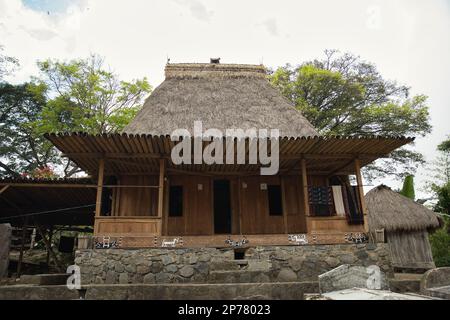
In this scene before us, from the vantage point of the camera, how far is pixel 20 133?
2214 centimetres

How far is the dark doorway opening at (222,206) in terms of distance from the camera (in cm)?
1146

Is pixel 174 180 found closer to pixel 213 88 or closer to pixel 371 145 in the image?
pixel 213 88

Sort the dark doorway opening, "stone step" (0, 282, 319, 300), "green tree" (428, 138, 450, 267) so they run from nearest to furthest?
"stone step" (0, 282, 319, 300) → the dark doorway opening → "green tree" (428, 138, 450, 267)

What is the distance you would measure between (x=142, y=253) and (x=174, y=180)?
335 cm

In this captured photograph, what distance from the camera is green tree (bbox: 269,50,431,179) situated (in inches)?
730

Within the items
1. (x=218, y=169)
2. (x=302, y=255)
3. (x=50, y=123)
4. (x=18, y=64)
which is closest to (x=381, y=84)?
(x=218, y=169)

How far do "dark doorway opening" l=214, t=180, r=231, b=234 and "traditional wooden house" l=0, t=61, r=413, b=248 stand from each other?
0.04 metres

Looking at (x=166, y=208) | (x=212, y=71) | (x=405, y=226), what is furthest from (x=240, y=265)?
(x=405, y=226)

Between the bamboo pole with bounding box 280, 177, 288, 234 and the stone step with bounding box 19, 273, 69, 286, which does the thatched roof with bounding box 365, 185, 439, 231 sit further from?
the stone step with bounding box 19, 273, 69, 286

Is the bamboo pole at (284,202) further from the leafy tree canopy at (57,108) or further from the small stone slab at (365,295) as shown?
the leafy tree canopy at (57,108)

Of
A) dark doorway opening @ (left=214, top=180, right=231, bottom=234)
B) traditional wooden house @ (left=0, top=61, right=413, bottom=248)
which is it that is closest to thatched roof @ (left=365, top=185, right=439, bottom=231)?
traditional wooden house @ (left=0, top=61, right=413, bottom=248)

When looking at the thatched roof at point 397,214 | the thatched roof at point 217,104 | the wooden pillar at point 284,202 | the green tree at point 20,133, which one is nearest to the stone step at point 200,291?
the wooden pillar at point 284,202

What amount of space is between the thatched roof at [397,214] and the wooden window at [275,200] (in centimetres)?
557

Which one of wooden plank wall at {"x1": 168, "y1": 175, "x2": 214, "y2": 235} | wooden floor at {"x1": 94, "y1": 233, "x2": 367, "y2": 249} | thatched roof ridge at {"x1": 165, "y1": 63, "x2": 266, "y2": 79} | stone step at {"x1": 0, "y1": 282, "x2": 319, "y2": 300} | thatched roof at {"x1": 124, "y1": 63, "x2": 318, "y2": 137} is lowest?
stone step at {"x1": 0, "y1": 282, "x2": 319, "y2": 300}
